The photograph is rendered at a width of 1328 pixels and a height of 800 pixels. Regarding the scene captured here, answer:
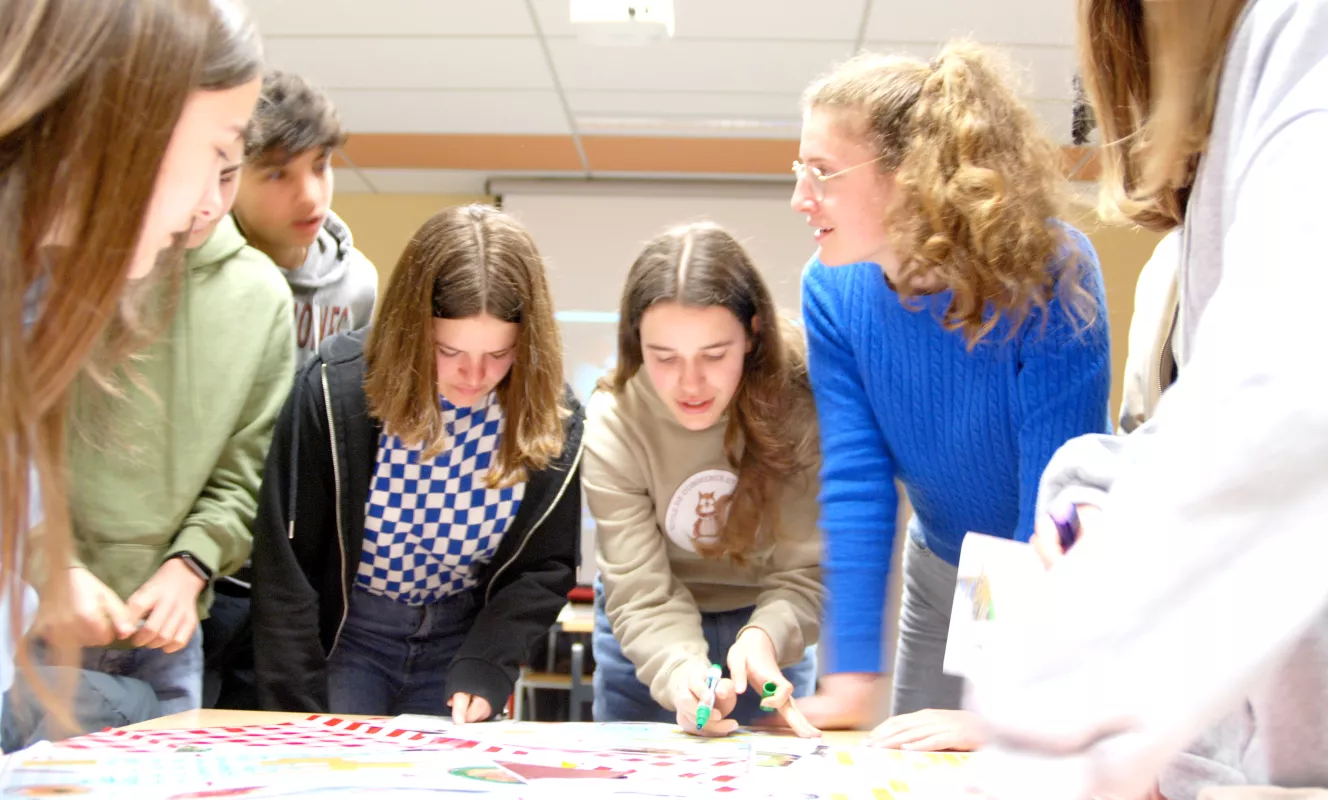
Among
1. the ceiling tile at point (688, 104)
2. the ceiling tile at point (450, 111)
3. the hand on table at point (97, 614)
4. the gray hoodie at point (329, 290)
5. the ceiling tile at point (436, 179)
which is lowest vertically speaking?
the hand on table at point (97, 614)

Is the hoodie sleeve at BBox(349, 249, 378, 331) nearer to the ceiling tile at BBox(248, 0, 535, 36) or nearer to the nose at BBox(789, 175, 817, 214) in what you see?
the nose at BBox(789, 175, 817, 214)

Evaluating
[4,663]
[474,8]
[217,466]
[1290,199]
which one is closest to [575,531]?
[217,466]

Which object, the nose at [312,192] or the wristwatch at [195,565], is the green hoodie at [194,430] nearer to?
the wristwatch at [195,565]

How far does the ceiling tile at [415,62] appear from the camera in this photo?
3.36m

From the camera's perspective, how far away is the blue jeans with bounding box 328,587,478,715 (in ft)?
4.64

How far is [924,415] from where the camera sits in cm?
126

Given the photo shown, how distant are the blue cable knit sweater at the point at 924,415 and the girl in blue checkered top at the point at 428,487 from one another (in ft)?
1.30

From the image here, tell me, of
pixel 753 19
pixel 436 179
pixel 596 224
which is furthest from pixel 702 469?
pixel 436 179

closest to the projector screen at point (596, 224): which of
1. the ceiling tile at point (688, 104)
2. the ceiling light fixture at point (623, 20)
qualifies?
the ceiling tile at point (688, 104)

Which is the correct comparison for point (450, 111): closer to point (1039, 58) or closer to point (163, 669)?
point (1039, 58)

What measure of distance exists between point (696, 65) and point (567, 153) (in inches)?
39.6

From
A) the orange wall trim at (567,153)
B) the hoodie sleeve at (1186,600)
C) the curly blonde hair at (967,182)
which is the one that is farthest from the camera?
the orange wall trim at (567,153)

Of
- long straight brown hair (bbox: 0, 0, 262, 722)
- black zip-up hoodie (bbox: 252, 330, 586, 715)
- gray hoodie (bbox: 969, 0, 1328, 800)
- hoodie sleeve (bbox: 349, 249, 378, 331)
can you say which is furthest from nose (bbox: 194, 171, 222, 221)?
hoodie sleeve (bbox: 349, 249, 378, 331)

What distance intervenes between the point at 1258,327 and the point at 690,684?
3.03 feet
